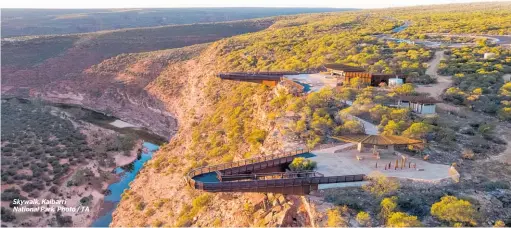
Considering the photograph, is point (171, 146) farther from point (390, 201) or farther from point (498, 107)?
point (498, 107)

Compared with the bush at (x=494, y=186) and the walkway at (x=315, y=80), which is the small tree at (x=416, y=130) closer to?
the bush at (x=494, y=186)

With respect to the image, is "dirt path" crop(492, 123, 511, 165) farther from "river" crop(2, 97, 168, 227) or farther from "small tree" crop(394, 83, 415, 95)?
"river" crop(2, 97, 168, 227)

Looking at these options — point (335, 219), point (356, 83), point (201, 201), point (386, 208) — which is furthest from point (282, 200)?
point (356, 83)

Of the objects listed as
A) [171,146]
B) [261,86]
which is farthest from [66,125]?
[261,86]

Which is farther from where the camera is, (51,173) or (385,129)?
(51,173)

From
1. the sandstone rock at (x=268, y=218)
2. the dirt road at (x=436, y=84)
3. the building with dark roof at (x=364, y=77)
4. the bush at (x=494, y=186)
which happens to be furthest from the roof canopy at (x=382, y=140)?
the building with dark roof at (x=364, y=77)

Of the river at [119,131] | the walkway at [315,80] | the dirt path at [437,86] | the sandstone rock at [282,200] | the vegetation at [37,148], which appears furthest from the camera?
the walkway at [315,80]
